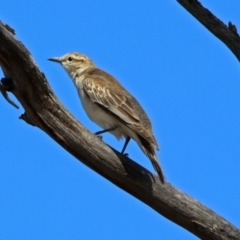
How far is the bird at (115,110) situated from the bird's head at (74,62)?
65cm

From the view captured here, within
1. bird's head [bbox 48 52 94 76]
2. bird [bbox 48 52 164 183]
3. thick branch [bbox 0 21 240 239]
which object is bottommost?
thick branch [bbox 0 21 240 239]

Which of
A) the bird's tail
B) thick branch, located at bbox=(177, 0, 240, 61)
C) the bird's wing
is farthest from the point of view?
the bird's wing

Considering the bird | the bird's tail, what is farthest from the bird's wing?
the bird's tail

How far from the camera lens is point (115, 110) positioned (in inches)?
381

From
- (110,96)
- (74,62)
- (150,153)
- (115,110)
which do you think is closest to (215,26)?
(150,153)

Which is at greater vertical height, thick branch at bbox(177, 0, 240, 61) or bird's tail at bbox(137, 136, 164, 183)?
thick branch at bbox(177, 0, 240, 61)

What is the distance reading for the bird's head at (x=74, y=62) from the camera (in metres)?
12.0

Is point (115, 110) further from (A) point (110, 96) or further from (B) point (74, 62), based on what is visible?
(B) point (74, 62)

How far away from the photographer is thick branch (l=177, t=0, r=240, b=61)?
7281 mm

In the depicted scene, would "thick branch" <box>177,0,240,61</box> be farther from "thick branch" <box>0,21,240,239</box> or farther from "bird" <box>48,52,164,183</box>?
"bird" <box>48,52,164,183</box>

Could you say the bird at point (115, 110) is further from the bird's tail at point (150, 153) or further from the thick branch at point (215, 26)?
the thick branch at point (215, 26)

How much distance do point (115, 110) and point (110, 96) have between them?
1.51 feet

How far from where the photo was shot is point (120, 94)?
1020 cm

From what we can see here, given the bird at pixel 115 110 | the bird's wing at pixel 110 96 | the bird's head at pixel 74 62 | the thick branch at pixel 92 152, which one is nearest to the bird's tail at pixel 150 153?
the bird at pixel 115 110
